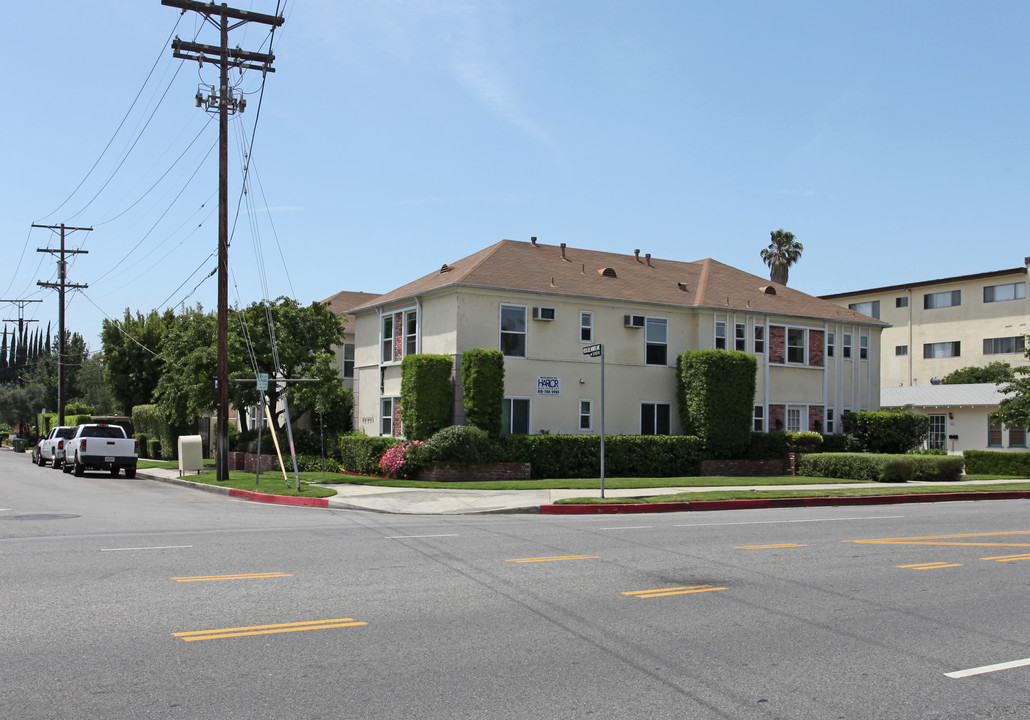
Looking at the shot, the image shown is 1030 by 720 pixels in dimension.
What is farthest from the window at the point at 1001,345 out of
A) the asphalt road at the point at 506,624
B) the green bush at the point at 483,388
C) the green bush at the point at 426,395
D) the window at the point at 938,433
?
the asphalt road at the point at 506,624

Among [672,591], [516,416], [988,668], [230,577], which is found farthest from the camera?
[516,416]

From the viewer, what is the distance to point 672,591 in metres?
9.39

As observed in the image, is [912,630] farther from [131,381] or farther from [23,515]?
[131,381]

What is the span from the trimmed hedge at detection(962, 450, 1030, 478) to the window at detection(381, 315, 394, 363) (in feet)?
72.2

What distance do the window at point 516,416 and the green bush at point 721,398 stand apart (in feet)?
19.2

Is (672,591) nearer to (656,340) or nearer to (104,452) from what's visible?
(656,340)

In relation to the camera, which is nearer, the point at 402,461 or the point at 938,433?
the point at 402,461

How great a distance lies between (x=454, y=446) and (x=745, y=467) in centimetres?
1105

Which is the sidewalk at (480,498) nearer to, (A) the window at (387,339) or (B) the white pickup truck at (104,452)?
(B) the white pickup truck at (104,452)

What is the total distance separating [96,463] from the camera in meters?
31.7

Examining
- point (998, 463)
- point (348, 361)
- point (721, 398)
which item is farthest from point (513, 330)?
point (998, 463)

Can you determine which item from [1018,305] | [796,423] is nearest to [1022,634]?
[796,423]

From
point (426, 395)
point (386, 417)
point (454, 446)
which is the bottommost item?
point (454, 446)

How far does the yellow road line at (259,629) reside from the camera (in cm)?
716
